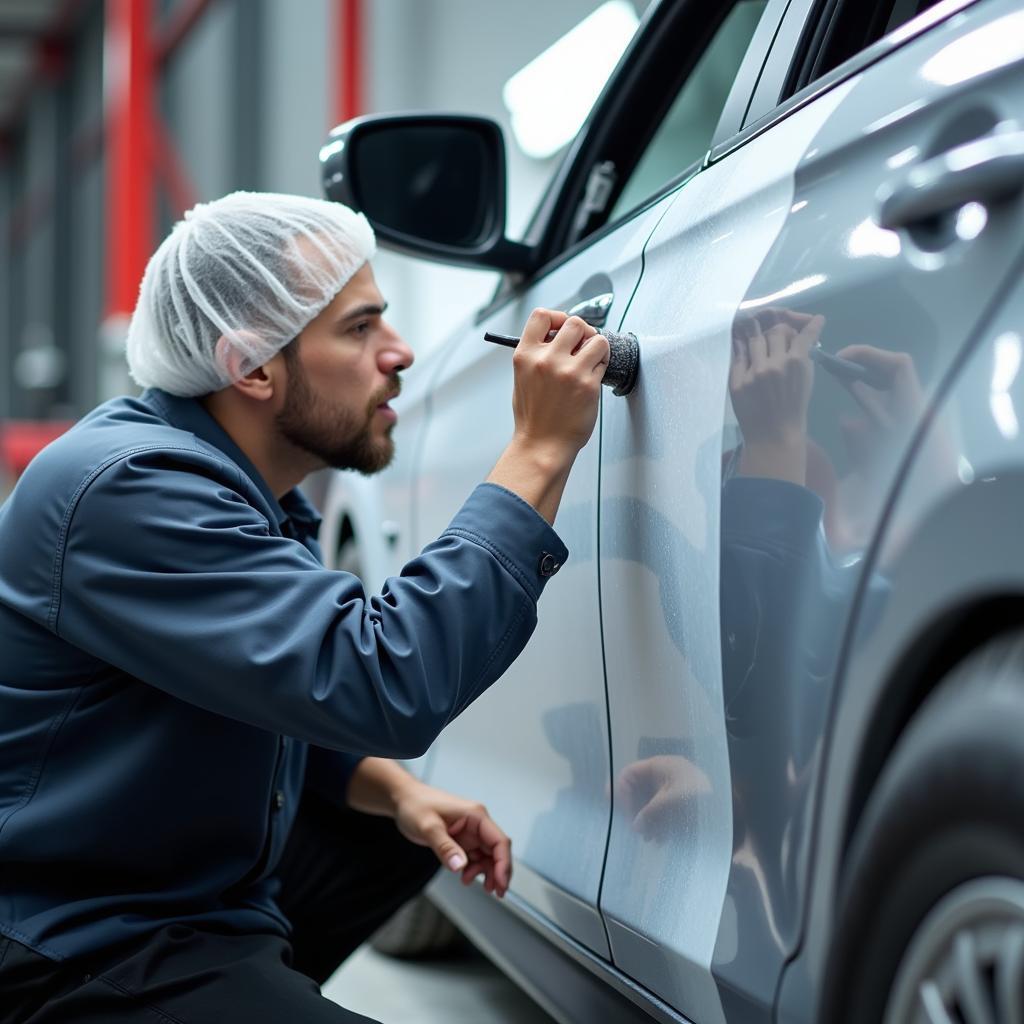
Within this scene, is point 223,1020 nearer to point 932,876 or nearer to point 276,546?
point 276,546

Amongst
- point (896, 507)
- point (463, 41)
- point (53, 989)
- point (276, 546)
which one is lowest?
point (53, 989)

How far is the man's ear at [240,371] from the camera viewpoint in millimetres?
1534

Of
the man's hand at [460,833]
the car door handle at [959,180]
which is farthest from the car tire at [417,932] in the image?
the car door handle at [959,180]

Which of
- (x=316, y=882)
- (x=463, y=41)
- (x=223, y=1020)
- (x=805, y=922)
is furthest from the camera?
(x=463, y=41)

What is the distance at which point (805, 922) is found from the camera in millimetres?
892

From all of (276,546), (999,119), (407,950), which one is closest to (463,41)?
(407,950)

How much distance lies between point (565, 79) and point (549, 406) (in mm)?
3856

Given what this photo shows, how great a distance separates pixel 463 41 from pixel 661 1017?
552cm

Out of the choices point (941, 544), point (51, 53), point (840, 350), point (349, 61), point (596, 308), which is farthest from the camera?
point (51, 53)

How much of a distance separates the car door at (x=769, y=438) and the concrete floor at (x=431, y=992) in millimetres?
913

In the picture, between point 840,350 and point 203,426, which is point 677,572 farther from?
point 203,426

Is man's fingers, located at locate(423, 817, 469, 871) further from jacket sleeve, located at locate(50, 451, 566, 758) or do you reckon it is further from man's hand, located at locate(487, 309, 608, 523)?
man's hand, located at locate(487, 309, 608, 523)

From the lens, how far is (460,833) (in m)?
1.70

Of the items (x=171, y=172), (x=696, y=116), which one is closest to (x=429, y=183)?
(x=696, y=116)
